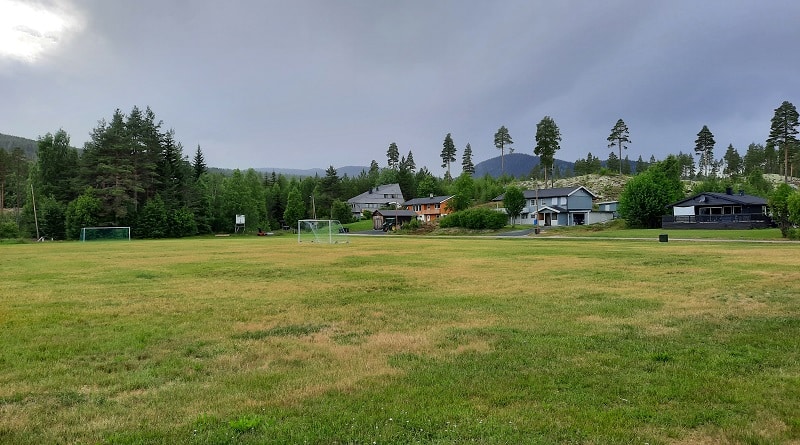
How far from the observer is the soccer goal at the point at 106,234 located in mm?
68375

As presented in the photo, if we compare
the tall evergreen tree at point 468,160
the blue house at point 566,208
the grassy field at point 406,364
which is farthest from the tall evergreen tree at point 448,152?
the grassy field at point 406,364

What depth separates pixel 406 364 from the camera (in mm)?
6727

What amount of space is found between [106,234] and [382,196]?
72.9 m

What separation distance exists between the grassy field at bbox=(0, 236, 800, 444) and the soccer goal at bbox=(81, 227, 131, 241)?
62841 millimetres

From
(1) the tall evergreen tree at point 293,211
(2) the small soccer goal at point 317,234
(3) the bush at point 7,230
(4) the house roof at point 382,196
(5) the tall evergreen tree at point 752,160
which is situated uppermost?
(5) the tall evergreen tree at point 752,160

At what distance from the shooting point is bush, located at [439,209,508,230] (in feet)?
240

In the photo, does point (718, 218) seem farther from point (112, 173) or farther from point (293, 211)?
point (112, 173)

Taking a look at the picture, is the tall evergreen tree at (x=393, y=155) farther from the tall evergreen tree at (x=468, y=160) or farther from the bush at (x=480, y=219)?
the bush at (x=480, y=219)

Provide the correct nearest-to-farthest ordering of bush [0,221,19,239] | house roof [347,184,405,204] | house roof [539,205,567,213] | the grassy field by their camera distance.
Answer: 1. the grassy field
2. bush [0,221,19,239]
3. house roof [539,205,567,213]
4. house roof [347,184,405,204]

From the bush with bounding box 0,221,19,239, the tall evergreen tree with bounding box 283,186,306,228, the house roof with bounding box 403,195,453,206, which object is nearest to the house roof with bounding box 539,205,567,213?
the house roof with bounding box 403,195,453,206

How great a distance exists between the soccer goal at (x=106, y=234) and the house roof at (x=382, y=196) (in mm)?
65900

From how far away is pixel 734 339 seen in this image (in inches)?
311

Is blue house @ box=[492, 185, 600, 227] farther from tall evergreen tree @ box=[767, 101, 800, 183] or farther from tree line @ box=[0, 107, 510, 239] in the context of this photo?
tall evergreen tree @ box=[767, 101, 800, 183]

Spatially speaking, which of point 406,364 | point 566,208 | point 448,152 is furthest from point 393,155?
point 406,364
